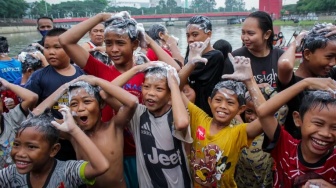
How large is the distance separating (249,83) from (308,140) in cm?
65

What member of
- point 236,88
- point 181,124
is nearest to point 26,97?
point 181,124

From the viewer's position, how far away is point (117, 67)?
115 inches

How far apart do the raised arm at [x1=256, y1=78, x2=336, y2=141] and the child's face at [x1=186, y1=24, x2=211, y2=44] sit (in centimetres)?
189

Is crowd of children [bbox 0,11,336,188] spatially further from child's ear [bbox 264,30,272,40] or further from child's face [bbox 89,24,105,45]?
child's face [bbox 89,24,105,45]

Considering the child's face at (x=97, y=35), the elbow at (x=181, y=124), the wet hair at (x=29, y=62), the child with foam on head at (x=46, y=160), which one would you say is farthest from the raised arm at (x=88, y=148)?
the child's face at (x=97, y=35)

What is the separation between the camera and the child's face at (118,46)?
277cm

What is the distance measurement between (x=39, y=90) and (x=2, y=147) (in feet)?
2.12

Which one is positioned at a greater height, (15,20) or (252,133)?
(15,20)

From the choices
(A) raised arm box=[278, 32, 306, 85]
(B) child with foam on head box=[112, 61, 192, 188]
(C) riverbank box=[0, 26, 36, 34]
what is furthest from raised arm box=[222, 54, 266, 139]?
(C) riverbank box=[0, 26, 36, 34]

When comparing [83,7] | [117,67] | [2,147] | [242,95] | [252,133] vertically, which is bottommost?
[2,147]

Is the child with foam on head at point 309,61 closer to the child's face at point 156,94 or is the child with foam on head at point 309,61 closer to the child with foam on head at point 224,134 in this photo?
the child with foam on head at point 224,134

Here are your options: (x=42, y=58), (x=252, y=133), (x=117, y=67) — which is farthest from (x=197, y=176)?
(x=42, y=58)

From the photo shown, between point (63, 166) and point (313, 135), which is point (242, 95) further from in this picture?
point (63, 166)

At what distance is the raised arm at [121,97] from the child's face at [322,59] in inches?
64.7
